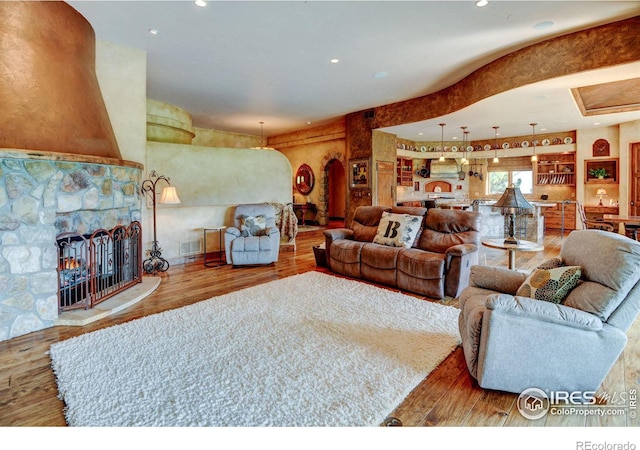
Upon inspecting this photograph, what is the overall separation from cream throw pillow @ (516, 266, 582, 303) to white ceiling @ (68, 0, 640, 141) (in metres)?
3.00

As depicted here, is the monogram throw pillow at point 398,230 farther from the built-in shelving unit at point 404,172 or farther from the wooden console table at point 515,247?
the built-in shelving unit at point 404,172

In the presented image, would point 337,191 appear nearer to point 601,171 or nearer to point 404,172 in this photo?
point 404,172

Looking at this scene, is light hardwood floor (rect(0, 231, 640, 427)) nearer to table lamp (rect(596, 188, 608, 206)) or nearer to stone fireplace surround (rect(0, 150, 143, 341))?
stone fireplace surround (rect(0, 150, 143, 341))

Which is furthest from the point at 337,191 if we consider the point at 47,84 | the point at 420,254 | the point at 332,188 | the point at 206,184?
the point at 47,84

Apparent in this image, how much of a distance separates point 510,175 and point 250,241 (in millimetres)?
9157

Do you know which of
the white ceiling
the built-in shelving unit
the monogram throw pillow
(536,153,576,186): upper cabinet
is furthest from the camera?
the built-in shelving unit

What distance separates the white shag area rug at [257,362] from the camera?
6.00 feet

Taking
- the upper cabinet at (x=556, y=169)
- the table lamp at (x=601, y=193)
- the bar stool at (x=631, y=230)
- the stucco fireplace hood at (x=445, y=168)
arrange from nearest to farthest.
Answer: the bar stool at (x=631, y=230) → the table lamp at (x=601, y=193) → the upper cabinet at (x=556, y=169) → the stucco fireplace hood at (x=445, y=168)

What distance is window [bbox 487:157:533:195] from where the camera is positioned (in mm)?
10383

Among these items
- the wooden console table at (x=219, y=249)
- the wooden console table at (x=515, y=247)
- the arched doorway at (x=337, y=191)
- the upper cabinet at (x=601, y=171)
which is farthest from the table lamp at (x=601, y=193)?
the wooden console table at (x=219, y=249)

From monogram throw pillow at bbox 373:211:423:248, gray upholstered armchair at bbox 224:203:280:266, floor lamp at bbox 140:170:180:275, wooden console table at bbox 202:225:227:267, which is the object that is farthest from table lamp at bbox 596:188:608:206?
floor lamp at bbox 140:170:180:275

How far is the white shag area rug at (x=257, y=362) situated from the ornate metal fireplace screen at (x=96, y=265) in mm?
761

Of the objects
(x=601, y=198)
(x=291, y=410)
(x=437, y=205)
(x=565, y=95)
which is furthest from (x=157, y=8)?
(x=601, y=198)

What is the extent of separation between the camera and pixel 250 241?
5.31 metres
